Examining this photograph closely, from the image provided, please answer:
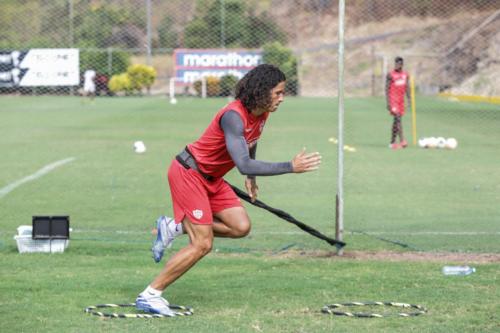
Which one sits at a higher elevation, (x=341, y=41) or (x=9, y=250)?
(x=341, y=41)

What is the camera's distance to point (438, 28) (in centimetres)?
4447

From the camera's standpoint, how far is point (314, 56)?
4431cm

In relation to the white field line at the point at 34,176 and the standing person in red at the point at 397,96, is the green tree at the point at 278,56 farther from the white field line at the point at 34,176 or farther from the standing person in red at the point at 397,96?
the white field line at the point at 34,176

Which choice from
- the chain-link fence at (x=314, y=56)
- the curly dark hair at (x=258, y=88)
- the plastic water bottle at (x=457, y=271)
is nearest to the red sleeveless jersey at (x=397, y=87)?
the chain-link fence at (x=314, y=56)

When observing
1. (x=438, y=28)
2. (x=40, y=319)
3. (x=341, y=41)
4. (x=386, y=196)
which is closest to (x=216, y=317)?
(x=40, y=319)

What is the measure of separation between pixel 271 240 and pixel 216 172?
13.2 ft

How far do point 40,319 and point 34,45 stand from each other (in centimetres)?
3158

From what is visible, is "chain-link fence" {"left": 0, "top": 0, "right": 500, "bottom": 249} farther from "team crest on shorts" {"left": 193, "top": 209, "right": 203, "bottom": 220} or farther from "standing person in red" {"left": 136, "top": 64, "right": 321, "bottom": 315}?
"team crest on shorts" {"left": 193, "top": 209, "right": 203, "bottom": 220}

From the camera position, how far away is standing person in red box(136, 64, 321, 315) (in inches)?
316

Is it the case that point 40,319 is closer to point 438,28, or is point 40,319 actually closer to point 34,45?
point 34,45

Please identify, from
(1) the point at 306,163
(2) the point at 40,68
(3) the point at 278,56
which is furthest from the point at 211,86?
(1) the point at 306,163

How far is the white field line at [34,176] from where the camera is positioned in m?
16.6

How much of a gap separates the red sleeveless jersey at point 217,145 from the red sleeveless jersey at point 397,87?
60.2ft

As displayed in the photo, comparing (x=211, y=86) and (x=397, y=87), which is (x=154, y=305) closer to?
(x=397, y=87)
